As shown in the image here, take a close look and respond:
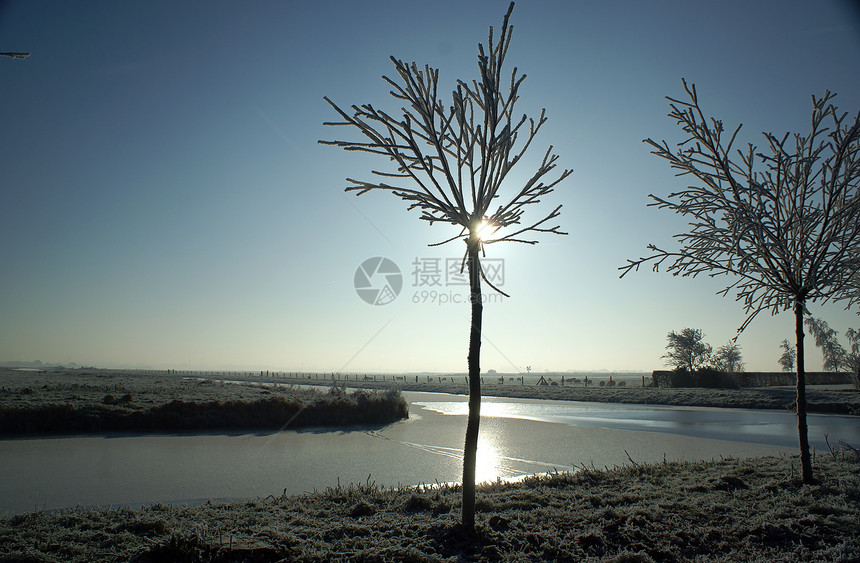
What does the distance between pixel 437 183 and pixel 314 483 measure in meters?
5.84

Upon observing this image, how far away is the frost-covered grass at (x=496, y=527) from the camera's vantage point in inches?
156

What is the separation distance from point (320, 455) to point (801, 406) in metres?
8.99

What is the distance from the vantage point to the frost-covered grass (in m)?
3.97

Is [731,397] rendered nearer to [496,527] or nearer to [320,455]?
[320,455]

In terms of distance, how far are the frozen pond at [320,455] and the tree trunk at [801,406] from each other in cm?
390

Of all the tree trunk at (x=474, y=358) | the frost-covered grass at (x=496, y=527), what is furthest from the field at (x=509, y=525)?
the tree trunk at (x=474, y=358)

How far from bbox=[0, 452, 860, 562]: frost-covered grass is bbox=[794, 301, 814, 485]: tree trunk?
0.22 metres

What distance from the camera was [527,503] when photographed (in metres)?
5.53

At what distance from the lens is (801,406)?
665cm

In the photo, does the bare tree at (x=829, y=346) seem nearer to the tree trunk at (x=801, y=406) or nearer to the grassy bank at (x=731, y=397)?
the grassy bank at (x=731, y=397)

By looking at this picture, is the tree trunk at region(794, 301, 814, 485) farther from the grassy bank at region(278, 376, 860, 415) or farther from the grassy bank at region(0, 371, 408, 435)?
the grassy bank at region(278, 376, 860, 415)

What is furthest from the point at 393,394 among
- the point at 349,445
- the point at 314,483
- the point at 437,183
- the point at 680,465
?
the point at 437,183

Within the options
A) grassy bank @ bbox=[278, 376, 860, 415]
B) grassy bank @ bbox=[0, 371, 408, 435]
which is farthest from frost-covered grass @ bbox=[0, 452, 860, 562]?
grassy bank @ bbox=[278, 376, 860, 415]

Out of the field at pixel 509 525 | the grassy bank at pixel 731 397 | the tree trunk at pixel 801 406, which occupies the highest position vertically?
the tree trunk at pixel 801 406
